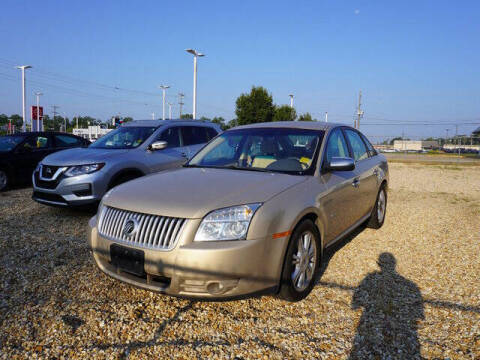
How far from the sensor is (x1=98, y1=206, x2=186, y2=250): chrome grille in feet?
8.45

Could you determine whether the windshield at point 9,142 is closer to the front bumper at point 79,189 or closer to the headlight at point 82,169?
the front bumper at point 79,189

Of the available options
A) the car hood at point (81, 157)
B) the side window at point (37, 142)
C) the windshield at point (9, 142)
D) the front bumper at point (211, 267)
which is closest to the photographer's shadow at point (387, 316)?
the front bumper at point (211, 267)

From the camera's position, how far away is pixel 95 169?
5.77 m

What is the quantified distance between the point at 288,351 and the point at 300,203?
1113mm

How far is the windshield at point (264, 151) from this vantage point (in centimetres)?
364

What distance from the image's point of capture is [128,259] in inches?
107

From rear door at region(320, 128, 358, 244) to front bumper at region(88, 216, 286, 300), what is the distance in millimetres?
991

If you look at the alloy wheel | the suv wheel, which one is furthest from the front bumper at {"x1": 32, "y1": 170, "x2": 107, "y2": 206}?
the suv wheel

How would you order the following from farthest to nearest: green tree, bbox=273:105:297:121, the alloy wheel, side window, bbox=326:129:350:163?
1. green tree, bbox=273:105:297:121
2. side window, bbox=326:129:350:163
3. the alloy wheel

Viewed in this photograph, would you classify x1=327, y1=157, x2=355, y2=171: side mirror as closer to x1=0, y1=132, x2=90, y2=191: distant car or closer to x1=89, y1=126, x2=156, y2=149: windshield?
x1=89, y1=126, x2=156, y2=149: windshield

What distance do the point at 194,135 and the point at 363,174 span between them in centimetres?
390

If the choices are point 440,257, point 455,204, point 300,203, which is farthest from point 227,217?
point 455,204

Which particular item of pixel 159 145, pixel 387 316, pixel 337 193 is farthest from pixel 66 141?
pixel 387 316

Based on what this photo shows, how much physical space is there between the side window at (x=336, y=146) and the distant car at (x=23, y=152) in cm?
792
